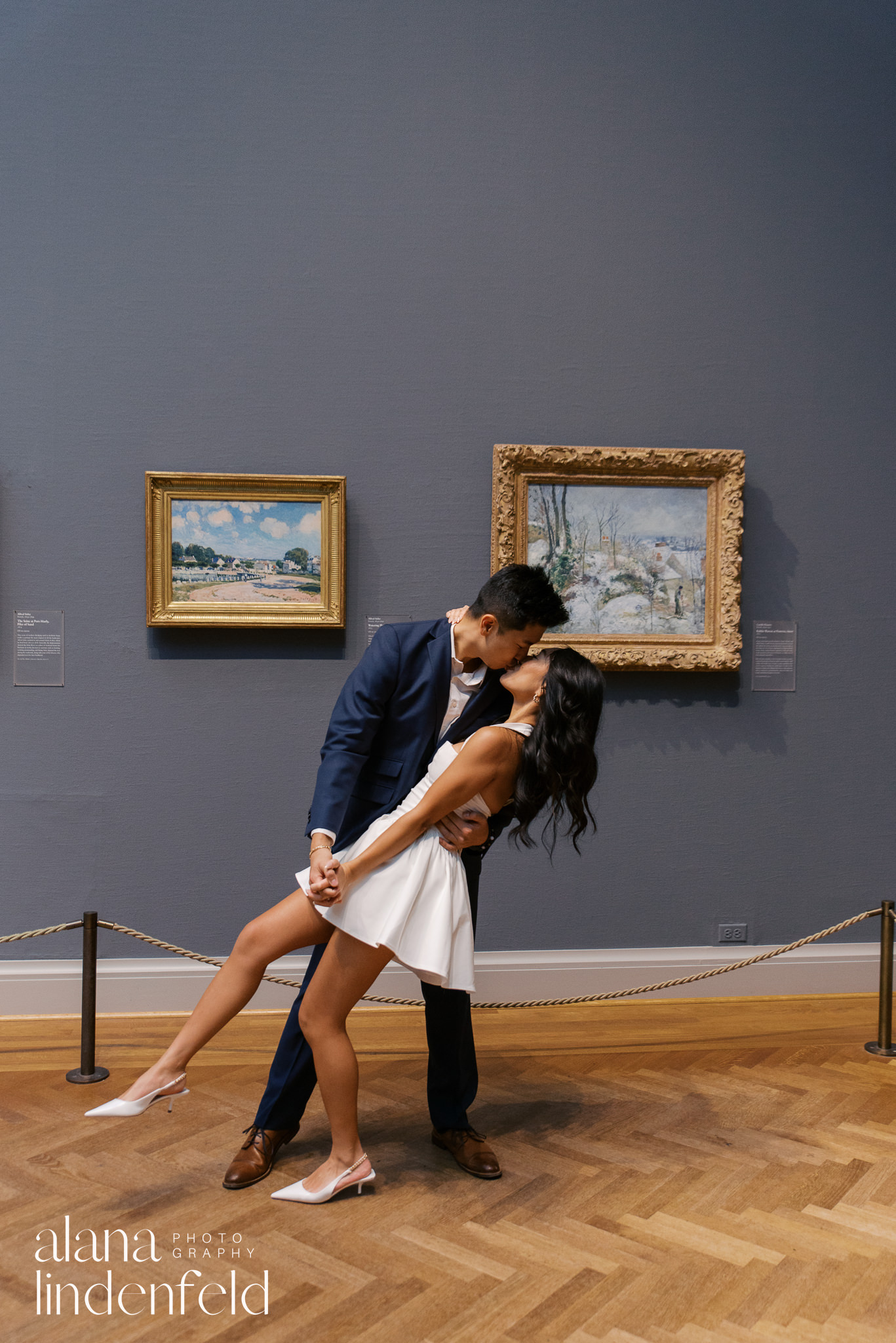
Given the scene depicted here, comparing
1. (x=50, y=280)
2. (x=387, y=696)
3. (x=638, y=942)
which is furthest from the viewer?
(x=638, y=942)

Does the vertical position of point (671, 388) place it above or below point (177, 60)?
below

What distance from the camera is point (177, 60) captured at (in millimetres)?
4574

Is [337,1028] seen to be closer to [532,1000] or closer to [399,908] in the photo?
[399,908]

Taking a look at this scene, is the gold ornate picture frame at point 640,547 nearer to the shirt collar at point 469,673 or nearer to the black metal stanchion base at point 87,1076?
the shirt collar at point 469,673

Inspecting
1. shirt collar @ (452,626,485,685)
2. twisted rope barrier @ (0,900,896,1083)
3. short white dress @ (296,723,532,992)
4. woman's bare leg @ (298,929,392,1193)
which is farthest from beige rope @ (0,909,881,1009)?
shirt collar @ (452,626,485,685)

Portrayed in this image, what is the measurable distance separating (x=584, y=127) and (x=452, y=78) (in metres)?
0.66

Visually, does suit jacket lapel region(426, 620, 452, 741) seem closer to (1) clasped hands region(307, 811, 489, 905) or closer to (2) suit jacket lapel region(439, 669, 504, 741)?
(2) suit jacket lapel region(439, 669, 504, 741)

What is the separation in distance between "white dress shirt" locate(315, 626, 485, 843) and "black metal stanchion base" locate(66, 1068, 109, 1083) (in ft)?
6.47

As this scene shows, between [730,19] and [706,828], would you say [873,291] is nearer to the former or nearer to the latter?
[730,19]

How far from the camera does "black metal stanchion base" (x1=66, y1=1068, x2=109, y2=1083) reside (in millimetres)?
3816

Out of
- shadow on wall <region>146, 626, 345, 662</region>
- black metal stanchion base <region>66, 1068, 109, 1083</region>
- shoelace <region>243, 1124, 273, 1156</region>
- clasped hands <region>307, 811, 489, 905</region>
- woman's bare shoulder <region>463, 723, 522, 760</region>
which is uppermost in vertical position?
shadow on wall <region>146, 626, 345, 662</region>

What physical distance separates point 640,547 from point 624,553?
0.28 ft

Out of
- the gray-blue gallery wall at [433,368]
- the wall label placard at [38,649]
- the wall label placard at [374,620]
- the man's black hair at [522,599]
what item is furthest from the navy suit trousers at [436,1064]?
the wall label placard at [38,649]

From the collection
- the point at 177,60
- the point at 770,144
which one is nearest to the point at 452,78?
the point at 177,60
